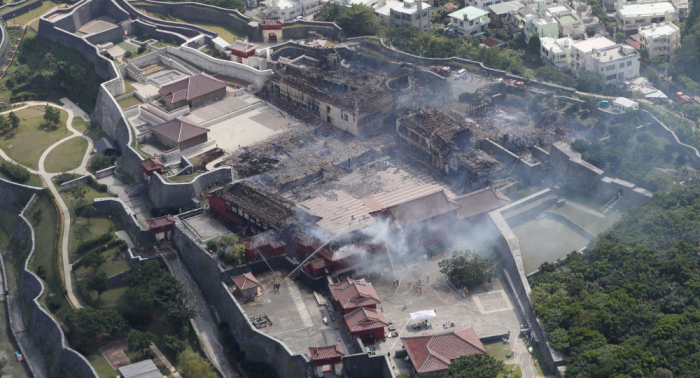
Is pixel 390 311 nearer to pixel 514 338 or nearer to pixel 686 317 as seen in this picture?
pixel 514 338

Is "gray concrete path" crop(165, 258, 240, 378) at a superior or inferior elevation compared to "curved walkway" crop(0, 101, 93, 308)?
inferior

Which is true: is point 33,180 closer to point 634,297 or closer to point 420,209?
point 420,209

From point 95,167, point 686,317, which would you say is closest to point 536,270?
point 686,317

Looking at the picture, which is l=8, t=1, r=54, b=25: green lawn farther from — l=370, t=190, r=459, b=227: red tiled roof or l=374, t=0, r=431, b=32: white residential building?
l=370, t=190, r=459, b=227: red tiled roof

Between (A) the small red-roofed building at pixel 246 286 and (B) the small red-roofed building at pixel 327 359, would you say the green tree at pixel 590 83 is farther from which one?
(B) the small red-roofed building at pixel 327 359

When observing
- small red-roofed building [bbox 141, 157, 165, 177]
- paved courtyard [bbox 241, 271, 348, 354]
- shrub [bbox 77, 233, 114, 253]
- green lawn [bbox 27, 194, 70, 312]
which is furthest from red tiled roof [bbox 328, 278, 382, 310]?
small red-roofed building [bbox 141, 157, 165, 177]

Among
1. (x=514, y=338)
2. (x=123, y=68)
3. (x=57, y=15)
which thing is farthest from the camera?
(x=57, y=15)

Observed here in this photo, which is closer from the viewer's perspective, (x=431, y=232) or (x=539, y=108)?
(x=431, y=232)
